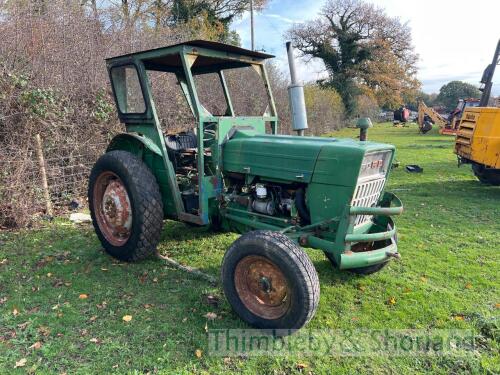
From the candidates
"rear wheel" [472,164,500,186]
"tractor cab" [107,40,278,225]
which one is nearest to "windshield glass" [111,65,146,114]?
"tractor cab" [107,40,278,225]

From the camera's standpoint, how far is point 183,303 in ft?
11.2

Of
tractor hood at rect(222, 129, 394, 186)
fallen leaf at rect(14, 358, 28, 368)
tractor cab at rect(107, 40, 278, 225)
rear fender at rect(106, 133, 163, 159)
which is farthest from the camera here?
rear fender at rect(106, 133, 163, 159)

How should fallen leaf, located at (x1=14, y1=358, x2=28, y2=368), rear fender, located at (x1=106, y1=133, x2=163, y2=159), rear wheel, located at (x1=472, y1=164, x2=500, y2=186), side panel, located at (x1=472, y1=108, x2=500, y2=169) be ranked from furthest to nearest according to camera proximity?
rear wheel, located at (x1=472, y1=164, x2=500, y2=186)
side panel, located at (x1=472, y1=108, x2=500, y2=169)
rear fender, located at (x1=106, y1=133, x2=163, y2=159)
fallen leaf, located at (x1=14, y1=358, x2=28, y2=368)

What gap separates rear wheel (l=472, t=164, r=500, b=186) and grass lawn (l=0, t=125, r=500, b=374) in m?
3.18

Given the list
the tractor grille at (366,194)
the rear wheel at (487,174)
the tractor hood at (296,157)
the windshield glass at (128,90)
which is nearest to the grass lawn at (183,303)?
the tractor grille at (366,194)

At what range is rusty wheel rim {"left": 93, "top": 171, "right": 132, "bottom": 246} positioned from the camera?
4180mm

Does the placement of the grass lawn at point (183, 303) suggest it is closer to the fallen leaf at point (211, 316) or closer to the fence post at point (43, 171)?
the fallen leaf at point (211, 316)

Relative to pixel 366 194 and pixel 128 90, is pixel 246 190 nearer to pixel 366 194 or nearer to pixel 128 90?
pixel 366 194

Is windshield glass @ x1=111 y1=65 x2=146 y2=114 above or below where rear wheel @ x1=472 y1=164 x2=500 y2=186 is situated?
above

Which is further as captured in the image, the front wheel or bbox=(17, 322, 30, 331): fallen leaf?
bbox=(17, 322, 30, 331): fallen leaf

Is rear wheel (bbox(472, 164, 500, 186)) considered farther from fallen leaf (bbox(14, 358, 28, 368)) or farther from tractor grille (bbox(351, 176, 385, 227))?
fallen leaf (bbox(14, 358, 28, 368))

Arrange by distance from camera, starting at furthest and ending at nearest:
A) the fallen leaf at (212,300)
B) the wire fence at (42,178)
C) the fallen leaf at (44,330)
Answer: the wire fence at (42,178) < the fallen leaf at (212,300) < the fallen leaf at (44,330)

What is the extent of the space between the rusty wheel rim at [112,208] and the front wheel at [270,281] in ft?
5.10

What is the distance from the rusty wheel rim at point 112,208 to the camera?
4180 mm
